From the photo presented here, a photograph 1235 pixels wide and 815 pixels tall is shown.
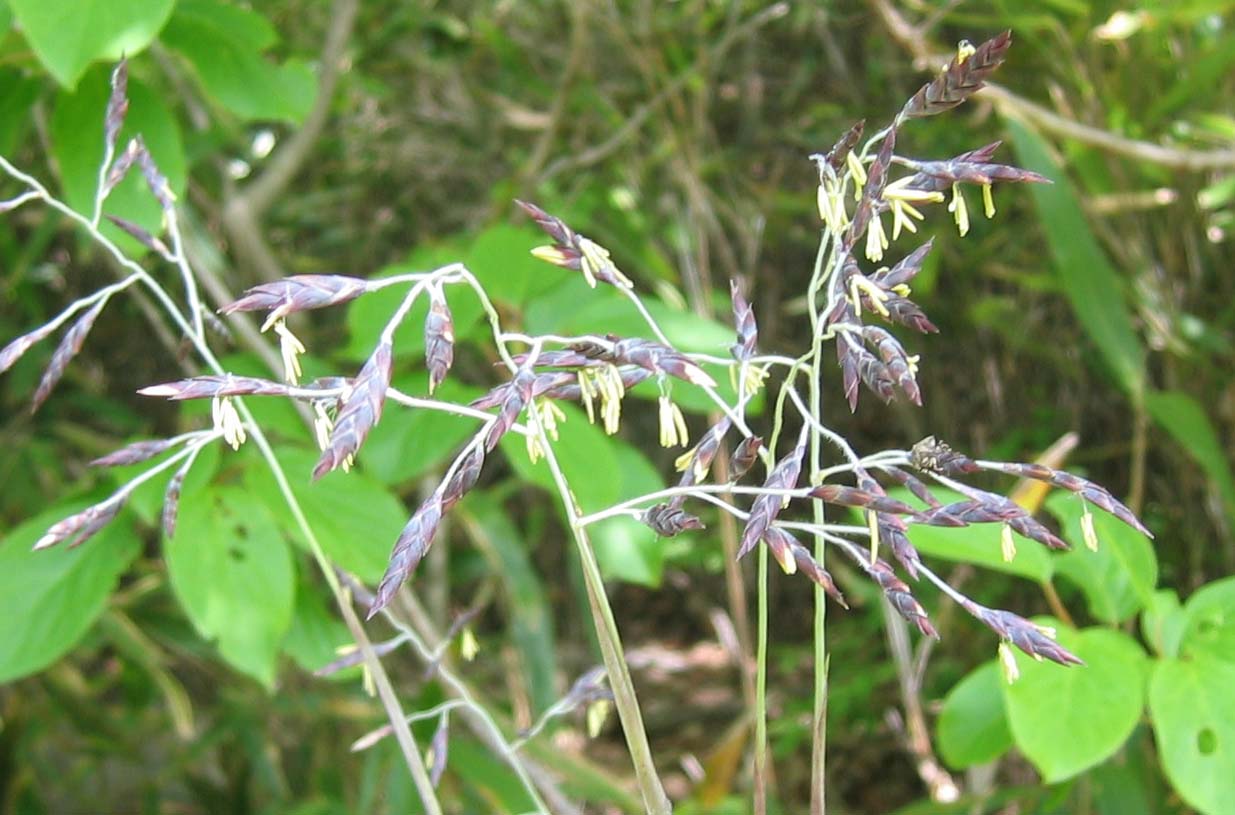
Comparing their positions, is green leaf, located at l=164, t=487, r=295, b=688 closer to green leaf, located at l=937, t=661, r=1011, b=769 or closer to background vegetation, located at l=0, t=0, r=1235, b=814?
background vegetation, located at l=0, t=0, r=1235, b=814

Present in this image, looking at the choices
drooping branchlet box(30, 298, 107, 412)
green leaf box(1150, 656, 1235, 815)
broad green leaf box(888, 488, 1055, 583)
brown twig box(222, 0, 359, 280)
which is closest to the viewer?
drooping branchlet box(30, 298, 107, 412)

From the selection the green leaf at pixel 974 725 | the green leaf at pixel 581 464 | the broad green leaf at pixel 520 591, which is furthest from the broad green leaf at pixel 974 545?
the broad green leaf at pixel 520 591

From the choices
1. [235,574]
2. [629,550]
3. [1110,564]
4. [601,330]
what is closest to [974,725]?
[1110,564]

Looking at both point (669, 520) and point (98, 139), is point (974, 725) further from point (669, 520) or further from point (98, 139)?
point (98, 139)

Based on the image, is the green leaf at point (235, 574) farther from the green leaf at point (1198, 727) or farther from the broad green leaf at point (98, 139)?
the green leaf at point (1198, 727)

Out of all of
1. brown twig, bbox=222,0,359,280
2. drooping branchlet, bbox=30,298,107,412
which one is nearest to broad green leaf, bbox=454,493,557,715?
brown twig, bbox=222,0,359,280

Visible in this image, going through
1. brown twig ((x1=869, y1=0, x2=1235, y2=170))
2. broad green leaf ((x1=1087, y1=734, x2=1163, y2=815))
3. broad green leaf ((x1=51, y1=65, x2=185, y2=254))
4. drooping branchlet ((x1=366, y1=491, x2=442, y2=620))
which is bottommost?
broad green leaf ((x1=1087, y1=734, x2=1163, y2=815))
